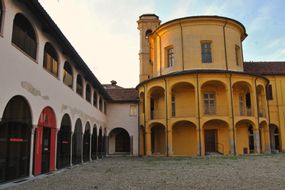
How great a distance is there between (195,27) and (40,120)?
19305mm

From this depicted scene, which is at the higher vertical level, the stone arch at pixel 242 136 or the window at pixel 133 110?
the window at pixel 133 110

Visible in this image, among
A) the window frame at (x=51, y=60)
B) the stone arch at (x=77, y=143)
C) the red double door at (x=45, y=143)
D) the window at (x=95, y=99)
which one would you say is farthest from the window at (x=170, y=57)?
the red double door at (x=45, y=143)

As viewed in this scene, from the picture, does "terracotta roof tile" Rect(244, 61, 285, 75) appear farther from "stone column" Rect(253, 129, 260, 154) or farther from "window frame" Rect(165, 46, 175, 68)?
"window frame" Rect(165, 46, 175, 68)

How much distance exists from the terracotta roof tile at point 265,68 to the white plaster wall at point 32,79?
21185 millimetres

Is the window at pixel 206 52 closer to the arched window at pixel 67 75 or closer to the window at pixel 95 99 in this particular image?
the window at pixel 95 99

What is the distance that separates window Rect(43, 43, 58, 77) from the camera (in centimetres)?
1264

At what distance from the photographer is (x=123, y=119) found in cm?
2992

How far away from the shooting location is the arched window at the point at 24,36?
9.83 m

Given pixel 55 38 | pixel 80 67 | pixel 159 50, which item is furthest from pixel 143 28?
pixel 55 38

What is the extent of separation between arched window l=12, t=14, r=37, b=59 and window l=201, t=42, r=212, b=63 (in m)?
18.7

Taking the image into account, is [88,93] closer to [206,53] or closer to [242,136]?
[206,53]

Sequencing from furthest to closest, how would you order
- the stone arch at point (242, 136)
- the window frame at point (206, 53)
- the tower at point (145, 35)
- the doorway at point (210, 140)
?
the tower at point (145, 35), the window frame at point (206, 53), the doorway at point (210, 140), the stone arch at point (242, 136)

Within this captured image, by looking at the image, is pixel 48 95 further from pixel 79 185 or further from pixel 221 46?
pixel 221 46

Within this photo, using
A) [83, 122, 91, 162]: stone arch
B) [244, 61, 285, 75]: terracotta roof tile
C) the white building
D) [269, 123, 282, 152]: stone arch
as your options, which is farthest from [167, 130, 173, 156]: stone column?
[244, 61, 285, 75]: terracotta roof tile
